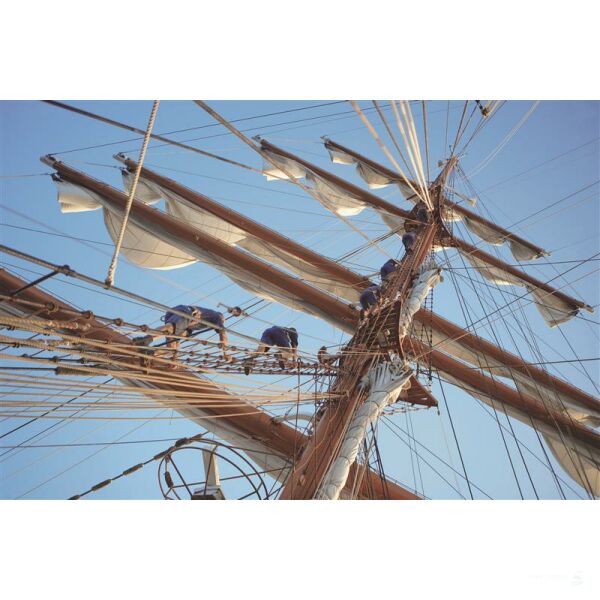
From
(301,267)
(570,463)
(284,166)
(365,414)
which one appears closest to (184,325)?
(365,414)

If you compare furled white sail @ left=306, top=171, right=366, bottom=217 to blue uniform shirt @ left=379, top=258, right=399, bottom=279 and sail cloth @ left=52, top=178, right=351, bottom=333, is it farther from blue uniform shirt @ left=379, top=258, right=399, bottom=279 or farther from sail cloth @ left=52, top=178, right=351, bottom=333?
sail cloth @ left=52, top=178, right=351, bottom=333

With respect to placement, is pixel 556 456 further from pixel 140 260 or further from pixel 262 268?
pixel 140 260

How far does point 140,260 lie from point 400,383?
4520 millimetres

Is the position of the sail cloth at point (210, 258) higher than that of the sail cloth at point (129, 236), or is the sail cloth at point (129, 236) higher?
the sail cloth at point (129, 236)

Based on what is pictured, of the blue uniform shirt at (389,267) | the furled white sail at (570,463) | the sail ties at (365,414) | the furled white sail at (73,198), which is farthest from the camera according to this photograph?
the furled white sail at (570,463)

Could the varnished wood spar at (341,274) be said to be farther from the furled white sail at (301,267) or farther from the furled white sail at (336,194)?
the furled white sail at (336,194)

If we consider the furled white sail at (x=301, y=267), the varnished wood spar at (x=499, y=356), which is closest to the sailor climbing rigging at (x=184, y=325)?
the furled white sail at (x=301, y=267)

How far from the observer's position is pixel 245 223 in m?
7.09

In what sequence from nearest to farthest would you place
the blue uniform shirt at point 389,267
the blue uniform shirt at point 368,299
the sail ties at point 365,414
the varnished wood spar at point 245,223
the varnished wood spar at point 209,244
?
the sail ties at point 365,414 < the blue uniform shirt at point 368,299 < the varnished wood spar at point 209,244 < the blue uniform shirt at point 389,267 < the varnished wood spar at point 245,223

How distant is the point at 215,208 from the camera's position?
7.18 meters

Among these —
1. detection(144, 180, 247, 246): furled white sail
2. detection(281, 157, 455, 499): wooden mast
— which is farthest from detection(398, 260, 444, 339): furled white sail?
detection(144, 180, 247, 246): furled white sail

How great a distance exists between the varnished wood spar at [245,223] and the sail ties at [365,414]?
3.09 metres

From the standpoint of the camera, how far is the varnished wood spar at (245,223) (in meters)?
7.11

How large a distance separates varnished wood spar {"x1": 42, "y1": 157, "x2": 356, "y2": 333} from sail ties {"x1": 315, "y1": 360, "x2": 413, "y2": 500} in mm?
2132
